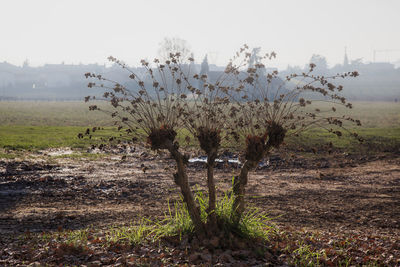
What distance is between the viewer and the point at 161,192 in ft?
36.4

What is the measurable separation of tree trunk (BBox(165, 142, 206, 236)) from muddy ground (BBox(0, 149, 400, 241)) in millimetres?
433

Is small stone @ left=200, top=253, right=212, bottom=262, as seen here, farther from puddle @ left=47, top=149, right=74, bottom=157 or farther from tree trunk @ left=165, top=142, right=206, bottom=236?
puddle @ left=47, top=149, right=74, bottom=157

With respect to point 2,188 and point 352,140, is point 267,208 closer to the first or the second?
point 2,188

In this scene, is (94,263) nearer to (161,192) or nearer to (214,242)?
(214,242)

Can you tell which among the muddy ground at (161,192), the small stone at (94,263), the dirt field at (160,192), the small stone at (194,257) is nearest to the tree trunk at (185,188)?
the muddy ground at (161,192)

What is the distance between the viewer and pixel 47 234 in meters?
7.31

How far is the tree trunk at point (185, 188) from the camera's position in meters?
6.26

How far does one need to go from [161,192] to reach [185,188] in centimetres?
498

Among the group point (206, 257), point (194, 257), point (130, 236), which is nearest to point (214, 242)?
point (206, 257)

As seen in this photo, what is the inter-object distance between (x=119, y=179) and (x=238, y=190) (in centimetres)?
687

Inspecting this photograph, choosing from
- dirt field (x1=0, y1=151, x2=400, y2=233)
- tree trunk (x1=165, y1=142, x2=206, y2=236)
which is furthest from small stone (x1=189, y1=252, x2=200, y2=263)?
dirt field (x1=0, y1=151, x2=400, y2=233)

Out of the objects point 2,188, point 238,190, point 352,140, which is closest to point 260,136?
point 238,190

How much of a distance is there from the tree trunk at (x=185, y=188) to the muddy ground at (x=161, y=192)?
1.42 feet

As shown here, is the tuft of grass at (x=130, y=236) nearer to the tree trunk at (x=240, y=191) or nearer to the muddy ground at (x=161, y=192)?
the muddy ground at (x=161, y=192)
